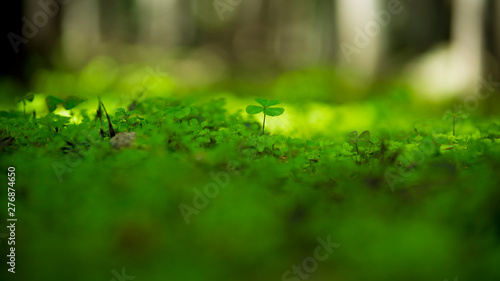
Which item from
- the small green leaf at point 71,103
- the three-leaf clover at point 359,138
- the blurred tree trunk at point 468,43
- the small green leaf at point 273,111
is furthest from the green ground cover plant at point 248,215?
the blurred tree trunk at point 468,43

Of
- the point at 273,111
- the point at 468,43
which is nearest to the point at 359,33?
the point at 468,43

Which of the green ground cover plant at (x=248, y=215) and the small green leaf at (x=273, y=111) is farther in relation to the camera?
the small green leaf at (x=273, y=111)

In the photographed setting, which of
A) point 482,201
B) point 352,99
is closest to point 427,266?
point 482,201

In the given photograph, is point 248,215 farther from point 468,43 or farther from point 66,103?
point 468,43

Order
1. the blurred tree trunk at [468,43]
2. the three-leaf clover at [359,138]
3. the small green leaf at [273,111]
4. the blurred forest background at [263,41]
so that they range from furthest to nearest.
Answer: the blurred forest background at [263,41] < the blurred tree trunk at [468,43] < the small green leaf at [273,111] < the three-leaf clover at [359,138]

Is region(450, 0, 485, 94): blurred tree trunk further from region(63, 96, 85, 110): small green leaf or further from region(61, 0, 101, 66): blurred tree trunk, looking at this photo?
region(61, 0, 101, 66): blurred tree trunk

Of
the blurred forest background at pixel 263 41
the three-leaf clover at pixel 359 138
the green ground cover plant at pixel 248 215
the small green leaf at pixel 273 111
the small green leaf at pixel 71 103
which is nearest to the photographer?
the green ground cover plant at pixel 248 215

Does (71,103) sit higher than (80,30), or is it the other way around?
(71,103)

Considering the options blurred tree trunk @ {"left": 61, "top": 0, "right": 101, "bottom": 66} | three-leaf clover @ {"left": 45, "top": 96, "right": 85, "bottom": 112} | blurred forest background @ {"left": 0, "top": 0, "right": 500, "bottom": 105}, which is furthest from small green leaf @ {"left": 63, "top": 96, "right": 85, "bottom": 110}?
blurred tree trunk @ {"left": 61, "top": 0, "right": 101, "bottom": 66}

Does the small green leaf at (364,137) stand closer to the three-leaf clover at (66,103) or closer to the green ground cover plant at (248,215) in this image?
the green ground cover plant at (248,215)
